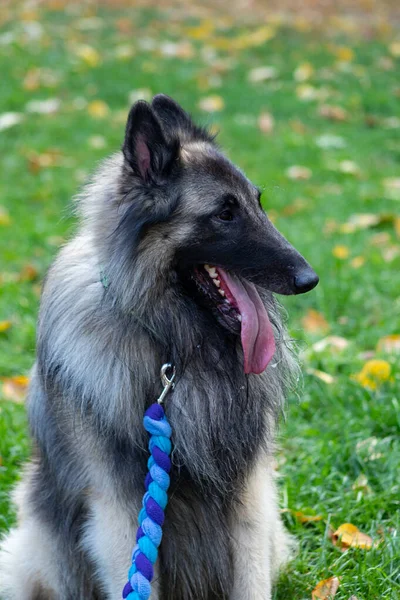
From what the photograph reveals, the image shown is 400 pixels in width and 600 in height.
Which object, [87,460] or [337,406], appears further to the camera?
[337,406]

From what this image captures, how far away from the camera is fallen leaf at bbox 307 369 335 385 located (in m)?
4.36

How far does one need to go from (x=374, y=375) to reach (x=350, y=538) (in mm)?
1183

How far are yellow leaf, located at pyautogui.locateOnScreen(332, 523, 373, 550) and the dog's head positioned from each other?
1.00 meters

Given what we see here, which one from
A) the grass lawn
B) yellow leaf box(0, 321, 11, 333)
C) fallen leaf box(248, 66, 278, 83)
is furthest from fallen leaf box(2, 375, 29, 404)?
fallen leaf box(248, 66, 278, 83)

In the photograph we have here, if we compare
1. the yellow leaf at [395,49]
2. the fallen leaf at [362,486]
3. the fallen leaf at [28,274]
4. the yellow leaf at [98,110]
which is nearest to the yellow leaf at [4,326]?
the fallen leaf at [28,274]

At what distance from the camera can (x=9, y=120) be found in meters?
9.02

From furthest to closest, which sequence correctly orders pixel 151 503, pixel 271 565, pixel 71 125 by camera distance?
pixel 71 125 → pixel 271 565 → pixel 151 503

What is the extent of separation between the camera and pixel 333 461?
381 cm

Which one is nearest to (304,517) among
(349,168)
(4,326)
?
(4,326)

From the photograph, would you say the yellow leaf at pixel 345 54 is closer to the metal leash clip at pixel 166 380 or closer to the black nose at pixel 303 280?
the black nose at pixel 303 280

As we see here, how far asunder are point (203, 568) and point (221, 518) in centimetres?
19

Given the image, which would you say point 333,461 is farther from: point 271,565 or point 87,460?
point 87,460

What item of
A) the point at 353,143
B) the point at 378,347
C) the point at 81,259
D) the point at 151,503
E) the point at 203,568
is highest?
the point at 81,259

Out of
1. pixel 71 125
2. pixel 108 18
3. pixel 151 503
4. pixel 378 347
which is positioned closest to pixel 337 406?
pixel 378 347
